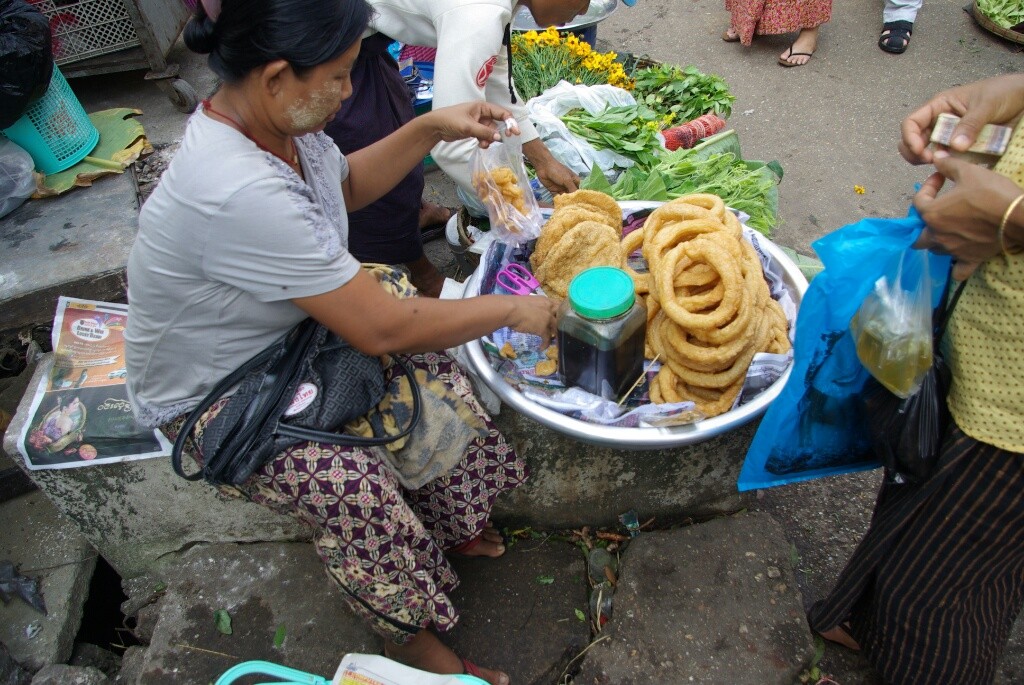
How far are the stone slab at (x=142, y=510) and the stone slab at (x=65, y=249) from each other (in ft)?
2.05

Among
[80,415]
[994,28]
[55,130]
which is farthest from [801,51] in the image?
[80,415]

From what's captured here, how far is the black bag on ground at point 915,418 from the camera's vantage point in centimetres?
154

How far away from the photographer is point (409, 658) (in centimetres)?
214

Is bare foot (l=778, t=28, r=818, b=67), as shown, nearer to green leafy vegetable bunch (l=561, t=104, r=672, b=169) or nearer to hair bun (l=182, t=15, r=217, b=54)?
green leafy vegetable bunch (l=561, t=104, r=672, b=169)

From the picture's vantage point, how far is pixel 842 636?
7.38 ft

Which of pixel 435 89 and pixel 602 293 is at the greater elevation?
pixel 435 89

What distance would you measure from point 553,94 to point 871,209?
6.72 feet

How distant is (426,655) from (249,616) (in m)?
0.74

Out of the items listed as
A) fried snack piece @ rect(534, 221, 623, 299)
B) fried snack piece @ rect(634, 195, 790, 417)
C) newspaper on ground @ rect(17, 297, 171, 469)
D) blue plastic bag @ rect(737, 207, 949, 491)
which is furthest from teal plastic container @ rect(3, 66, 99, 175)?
blue plastic bag @ rect(737, 207, 949, 491)

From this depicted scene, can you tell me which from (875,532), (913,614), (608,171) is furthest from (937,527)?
(608,171)

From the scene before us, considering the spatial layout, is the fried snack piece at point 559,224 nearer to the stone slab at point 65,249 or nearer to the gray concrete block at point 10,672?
the stone slab at point 65,249

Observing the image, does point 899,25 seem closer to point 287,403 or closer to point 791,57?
point 791,57

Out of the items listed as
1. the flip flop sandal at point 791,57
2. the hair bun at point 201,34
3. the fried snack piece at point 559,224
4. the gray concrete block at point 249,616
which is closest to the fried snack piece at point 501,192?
the fried snack piece at point 559,224

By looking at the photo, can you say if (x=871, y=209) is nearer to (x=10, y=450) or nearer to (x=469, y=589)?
(x=469, y=589)
